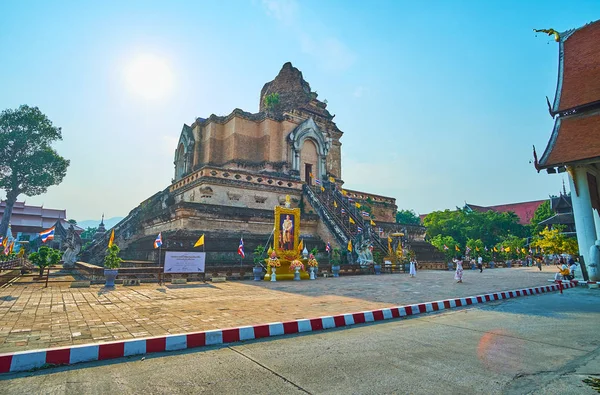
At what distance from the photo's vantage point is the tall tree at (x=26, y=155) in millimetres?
32781

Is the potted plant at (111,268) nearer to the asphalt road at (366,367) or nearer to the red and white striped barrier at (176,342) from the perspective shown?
the red and white striped barrier at (176,342)

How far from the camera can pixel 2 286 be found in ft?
34.8

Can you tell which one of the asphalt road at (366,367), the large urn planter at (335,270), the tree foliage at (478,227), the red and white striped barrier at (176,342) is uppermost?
the tree foliage at (478,227)

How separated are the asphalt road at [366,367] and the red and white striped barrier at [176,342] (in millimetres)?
158

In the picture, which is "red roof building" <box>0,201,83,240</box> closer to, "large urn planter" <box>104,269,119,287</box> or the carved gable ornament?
the carved gable ornament

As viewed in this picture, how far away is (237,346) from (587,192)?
15.0 m

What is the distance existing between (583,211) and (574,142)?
8.90ft

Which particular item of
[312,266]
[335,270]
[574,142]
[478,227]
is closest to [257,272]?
[312,266]

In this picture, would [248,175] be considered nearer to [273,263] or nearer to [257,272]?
[273,263]

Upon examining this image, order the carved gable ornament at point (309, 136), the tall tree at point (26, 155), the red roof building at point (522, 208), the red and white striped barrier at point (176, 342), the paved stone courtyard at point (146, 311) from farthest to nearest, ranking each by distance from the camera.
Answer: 1. the red roof building at point (522, 208)
2. the tall tree at point (26, 155)
3. the carved gable ornament at point (309, 136)
4. the paved stone courtyard at point (146, 311)
5. the red and white striped barrier at point (176, 342)

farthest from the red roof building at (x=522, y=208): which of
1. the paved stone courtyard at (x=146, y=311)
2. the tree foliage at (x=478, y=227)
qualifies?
the paved stone courtyard at (x=146, y=311)

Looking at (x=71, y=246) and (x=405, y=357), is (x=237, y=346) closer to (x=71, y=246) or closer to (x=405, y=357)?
(x=405, y=357)

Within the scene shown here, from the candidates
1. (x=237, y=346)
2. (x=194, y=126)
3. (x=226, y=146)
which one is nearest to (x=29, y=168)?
(x=194, y=126)

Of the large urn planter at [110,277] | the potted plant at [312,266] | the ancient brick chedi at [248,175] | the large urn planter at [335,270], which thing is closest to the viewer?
the large urn planter at [110,277]
